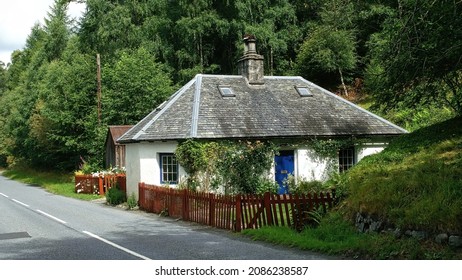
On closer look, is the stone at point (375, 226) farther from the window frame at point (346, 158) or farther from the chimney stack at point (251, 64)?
the chimney stack at point (251, 64)

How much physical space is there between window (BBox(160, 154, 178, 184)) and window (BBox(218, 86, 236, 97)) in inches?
168

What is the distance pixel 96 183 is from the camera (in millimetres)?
28750

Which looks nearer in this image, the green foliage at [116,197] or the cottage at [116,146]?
the green foliage at [116,197]

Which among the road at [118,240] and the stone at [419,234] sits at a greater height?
the stone at [419,234]

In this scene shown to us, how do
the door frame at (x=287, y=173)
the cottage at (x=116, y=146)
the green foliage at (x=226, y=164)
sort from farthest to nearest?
the cottage at (x=116, y=146), the door frame at (x=287, y=173), the green foliage at (x=226, y=164)

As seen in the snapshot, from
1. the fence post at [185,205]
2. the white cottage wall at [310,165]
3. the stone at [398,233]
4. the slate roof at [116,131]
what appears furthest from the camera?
the slate roof at [116,131]

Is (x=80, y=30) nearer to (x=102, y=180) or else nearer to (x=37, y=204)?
(x=102, y=180)

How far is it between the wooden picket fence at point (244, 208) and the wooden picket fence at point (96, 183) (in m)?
9.64

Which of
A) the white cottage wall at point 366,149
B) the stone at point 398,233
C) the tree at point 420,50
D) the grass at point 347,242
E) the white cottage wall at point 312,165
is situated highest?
the tree at point 420,50

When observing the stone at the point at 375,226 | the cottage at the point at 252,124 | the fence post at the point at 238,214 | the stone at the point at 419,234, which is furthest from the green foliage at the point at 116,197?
the stone at the point at 419,234

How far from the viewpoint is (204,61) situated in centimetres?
4297

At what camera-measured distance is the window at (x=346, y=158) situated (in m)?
23.5

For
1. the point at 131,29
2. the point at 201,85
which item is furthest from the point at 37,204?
the point at 131,29

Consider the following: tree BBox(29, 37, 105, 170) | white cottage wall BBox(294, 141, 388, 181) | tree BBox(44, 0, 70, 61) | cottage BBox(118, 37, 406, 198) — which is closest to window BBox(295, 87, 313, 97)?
cottage BBox(118, 37, 406, 198)
